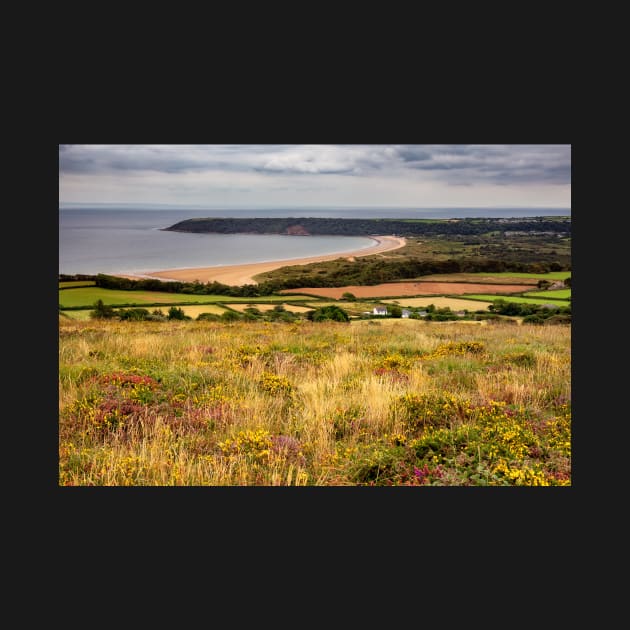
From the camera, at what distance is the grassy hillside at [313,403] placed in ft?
19.0

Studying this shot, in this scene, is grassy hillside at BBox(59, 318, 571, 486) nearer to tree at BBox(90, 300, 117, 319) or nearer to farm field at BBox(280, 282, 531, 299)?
tree at BBox(90, 300, 117, 319)

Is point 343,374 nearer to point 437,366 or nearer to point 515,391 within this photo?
point 437,366

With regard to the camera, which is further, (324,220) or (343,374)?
(324,220)

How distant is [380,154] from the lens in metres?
7.82

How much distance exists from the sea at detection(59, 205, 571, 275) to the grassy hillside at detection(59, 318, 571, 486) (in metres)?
1.00

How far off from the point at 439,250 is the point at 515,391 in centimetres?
271

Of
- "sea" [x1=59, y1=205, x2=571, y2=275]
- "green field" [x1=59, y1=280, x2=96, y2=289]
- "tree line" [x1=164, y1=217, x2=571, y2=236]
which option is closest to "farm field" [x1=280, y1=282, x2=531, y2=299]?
"sea" [x1=59, y1=205, x2=571, y2=275]

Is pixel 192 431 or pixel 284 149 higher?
pixel 284 149

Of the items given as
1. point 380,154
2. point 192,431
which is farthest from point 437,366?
point 192,431

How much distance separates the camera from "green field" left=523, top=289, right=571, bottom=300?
796 cm

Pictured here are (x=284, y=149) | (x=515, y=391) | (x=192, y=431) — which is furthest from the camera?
(x=284, y=149)

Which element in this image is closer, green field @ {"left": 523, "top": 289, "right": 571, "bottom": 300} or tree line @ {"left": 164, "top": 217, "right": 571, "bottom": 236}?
green field @ {"left": 523, "top": 289, "right": 571, "bottom": 300}

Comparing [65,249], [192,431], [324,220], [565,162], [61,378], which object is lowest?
[192,431]

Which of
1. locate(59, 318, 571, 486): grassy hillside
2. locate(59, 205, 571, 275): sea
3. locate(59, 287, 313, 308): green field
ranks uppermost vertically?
locate(59, 205, 571, 275): sea
